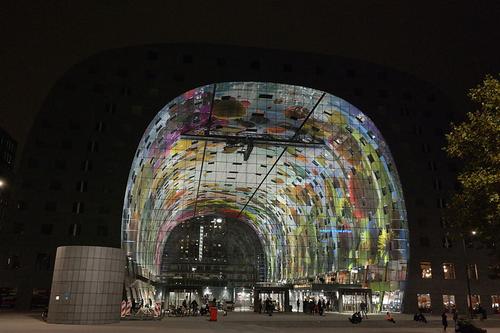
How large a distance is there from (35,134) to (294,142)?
2710 centimetres

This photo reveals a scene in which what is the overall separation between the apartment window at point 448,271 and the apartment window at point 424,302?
2.96 meters

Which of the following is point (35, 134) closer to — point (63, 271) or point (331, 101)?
point (63, 271)

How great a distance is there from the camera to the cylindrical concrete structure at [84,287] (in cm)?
2531

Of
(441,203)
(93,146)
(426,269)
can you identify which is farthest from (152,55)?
(426,269)

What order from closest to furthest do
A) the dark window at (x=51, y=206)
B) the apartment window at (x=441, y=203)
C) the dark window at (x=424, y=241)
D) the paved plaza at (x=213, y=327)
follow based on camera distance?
the paved plaza at (x=213, y=327) → the dark window at (x=51, y=206) → the dark window at (x=424, y=241) → the apartment window at (x=441, y=203)

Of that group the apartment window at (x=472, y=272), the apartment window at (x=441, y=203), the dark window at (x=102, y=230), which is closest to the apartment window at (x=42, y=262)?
the dark window at (x=102, y=230)

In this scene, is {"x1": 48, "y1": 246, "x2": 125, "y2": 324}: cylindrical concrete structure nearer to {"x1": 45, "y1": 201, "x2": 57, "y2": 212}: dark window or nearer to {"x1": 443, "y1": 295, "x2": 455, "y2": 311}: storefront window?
{"x1": 45, "y1": 201, "x2": 57, "y2": 212}: dark window

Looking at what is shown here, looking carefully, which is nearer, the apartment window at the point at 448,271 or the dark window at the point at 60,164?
the dark window at the point at 60,164

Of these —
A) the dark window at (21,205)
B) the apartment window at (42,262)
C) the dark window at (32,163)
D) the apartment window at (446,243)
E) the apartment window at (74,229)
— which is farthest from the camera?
the apartment window at (446,243)

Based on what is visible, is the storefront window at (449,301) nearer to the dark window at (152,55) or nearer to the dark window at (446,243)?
the dark window at (446,243)

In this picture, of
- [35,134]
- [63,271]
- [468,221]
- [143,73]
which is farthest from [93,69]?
[468,221]

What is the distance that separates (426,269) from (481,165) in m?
29.9

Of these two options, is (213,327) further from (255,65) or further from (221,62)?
(255,65)

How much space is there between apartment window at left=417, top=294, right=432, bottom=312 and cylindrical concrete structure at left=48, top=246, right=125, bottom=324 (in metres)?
31.0
